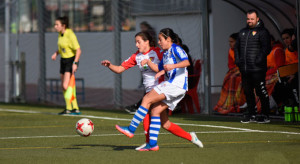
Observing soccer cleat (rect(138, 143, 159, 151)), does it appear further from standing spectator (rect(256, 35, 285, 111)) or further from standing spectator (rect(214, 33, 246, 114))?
standing spectator (rect(214, 33, 246, 114))

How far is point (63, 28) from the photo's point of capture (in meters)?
15.7

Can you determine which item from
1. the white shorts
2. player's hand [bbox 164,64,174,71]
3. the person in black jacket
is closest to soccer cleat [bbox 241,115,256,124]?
the person in black jacket

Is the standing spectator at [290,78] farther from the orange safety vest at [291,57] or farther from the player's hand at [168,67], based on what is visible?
the player's hand at [168,67]

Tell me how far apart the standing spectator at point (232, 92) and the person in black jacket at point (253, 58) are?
2.33 metres

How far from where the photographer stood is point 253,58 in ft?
43.2

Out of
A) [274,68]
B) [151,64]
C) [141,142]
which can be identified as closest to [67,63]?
[274,68]

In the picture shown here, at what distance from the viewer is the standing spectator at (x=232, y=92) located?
15.9 metres

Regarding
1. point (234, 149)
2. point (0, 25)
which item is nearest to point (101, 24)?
point (0, 25)

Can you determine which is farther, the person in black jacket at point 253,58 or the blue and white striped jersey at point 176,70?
the person in black jacket at point 253,58

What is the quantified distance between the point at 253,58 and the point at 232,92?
3067mm

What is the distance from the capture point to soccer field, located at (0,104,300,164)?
8508 mm

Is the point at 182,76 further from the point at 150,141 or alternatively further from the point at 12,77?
the point at 12,77

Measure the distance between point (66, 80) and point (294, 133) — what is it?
604cm

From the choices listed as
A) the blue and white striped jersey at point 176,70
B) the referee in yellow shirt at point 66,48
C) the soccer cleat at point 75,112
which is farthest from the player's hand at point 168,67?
the soccer cleat at point 75,112
